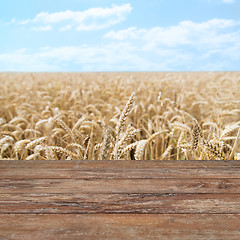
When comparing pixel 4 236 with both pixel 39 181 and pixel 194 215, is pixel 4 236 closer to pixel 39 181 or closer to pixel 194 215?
pixel 39 181

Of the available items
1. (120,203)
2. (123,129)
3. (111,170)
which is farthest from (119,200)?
(123,129)

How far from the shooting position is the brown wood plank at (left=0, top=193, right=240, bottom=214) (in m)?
0.90

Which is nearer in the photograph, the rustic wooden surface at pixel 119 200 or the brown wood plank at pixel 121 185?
the rustic wooden surface at pixel 119 200

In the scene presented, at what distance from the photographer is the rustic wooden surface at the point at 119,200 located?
802mm

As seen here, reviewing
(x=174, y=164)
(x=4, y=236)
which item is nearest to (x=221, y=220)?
(x=174, y=164)

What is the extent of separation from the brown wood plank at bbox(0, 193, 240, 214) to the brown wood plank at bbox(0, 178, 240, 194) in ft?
0.13

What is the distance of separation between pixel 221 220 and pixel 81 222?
1.31 feet

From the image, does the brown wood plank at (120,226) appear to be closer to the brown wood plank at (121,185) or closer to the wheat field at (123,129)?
the brown wood plank at (121,185)

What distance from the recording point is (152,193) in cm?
101

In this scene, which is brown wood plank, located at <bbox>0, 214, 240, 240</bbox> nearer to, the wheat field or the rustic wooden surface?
the rustic wooden surface

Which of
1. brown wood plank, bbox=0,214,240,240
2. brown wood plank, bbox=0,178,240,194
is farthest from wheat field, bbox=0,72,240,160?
brown wood plank, bbox=0,214,240,240

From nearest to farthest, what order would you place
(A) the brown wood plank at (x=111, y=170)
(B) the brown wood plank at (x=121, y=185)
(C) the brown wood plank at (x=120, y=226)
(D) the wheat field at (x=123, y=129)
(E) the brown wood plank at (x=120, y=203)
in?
(C) the brown wood plank at (x=120, y=226)
(E) the brown wood plank at (x=120, y=203)
(B) the brown wood plank at (x=121, y=185)
(A) the brown wood plank at (x=111, y=170)
(D) the wheat field at (x=123, y=129)

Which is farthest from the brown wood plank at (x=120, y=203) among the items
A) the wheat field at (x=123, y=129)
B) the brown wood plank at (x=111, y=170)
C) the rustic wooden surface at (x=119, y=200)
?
the wheat field at (x=123, y=129)

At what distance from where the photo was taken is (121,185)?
108cm
